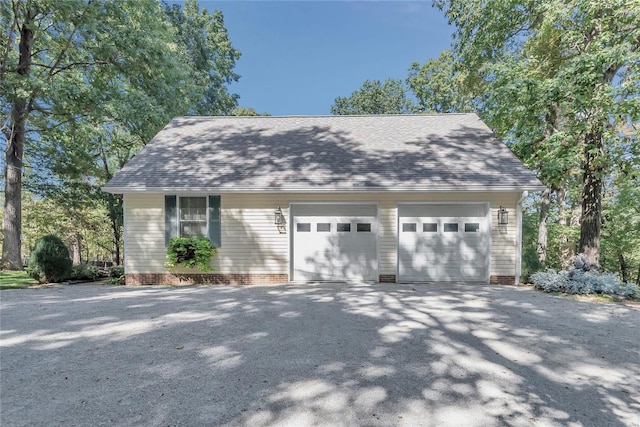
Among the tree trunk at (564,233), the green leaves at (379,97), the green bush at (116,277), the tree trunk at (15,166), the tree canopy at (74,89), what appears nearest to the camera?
the green bush at (116,277)

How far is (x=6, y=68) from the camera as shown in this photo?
1052cm

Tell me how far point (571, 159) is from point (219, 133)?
1075cm

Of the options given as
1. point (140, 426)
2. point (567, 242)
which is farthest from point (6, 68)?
point (567, 242)

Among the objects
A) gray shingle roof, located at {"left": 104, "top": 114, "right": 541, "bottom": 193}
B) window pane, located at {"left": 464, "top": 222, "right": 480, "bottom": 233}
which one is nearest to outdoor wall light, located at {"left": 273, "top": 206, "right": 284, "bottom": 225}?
gray shingle roof, located at {"left": 104, "top": 114, "right": 541, "bottom": 193}

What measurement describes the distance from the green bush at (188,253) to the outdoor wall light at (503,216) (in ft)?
25.8

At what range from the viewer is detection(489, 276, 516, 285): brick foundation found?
7.97 m

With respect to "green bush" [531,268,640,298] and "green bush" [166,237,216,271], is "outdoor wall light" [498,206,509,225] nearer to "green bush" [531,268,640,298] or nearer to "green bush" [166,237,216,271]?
"green bush" [531,268,640,298]

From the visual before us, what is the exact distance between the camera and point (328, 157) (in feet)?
29.6

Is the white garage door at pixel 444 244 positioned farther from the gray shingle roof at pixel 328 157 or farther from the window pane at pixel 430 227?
the gray shingle roof at pixel 328 157

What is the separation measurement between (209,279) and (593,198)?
424 inches

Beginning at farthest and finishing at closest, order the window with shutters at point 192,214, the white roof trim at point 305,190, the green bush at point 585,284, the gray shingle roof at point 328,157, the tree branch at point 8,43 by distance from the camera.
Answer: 1. the tree branch at point 8,43
2. the window with shutters at point 192,214
3. the gray shingle roof at point 328,157
4. the white roof trim at point 305,190
5. the green bush at point 585,284

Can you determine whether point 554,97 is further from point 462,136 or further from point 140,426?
point 140,426

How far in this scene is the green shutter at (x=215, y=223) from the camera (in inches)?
322

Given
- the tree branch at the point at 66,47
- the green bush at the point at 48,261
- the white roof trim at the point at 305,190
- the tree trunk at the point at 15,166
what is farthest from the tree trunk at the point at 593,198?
the tree trunk at the point at 15,166
